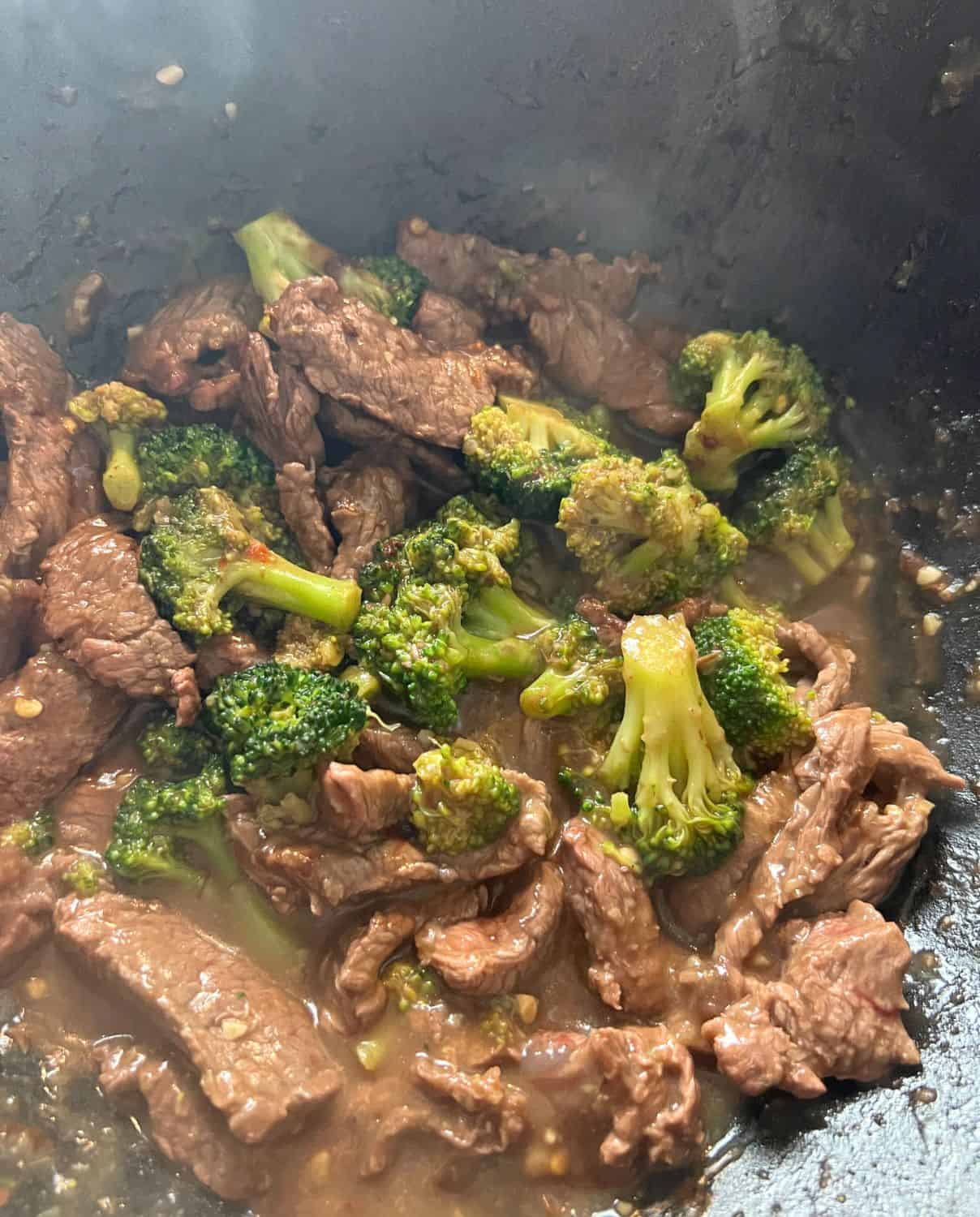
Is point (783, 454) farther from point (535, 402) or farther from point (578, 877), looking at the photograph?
point (578, 877)

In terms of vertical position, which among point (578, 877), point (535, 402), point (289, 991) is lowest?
point (289, 991)

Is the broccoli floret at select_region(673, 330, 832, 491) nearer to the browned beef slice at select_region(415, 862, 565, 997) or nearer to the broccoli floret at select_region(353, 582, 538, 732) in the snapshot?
the broccoli floret at select_region(353, 582, 538, 732)

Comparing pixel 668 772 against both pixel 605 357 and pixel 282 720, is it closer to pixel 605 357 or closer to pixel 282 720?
pixel 282 720

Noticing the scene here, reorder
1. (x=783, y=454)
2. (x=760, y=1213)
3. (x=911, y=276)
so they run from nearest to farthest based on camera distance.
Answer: (x=760, y=1213), (x=911, y=276), (x=783, y=454)

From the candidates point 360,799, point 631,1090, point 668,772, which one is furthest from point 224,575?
point 631,1090

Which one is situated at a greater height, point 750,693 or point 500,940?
point 750,693

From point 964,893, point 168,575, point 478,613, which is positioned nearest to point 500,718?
point 478,613

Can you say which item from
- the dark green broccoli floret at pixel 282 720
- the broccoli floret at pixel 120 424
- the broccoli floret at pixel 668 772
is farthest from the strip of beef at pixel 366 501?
the broccoli floret at pixel 668 772

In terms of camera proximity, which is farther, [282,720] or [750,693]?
[750,693]
